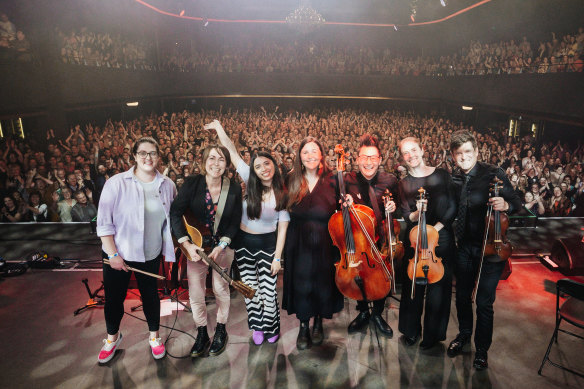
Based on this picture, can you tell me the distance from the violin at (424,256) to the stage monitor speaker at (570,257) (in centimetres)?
259

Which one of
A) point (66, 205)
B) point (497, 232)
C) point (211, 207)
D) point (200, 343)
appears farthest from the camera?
point (66, 205)

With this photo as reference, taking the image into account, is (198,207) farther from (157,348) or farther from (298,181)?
(157,348)

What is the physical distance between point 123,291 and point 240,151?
4993mm

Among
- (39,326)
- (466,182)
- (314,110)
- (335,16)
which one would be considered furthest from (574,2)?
(39,326)

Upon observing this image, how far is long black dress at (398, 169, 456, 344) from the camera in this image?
7.55 ft

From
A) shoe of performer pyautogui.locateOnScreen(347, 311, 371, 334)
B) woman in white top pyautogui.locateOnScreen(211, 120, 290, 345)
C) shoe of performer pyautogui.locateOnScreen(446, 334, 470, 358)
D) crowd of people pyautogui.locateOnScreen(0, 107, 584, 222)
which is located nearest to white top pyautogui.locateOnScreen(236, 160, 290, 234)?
woman in white top pyautogui.locateOnScreen(211, 120, 290, 345)

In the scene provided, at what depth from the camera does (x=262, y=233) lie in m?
2.46

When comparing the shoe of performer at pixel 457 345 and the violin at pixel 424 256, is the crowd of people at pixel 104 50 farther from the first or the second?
the shoe of performer at pixel 457 345

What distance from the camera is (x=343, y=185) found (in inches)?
91.2

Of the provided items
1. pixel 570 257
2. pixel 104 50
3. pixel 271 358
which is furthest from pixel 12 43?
pixel 570 257

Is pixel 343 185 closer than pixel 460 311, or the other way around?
pixel 343 185

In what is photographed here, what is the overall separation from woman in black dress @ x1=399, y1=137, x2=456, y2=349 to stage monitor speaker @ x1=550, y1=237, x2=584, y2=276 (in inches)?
91.6

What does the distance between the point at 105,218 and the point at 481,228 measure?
256 centimetres

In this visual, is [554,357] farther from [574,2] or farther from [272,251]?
[574,2]
